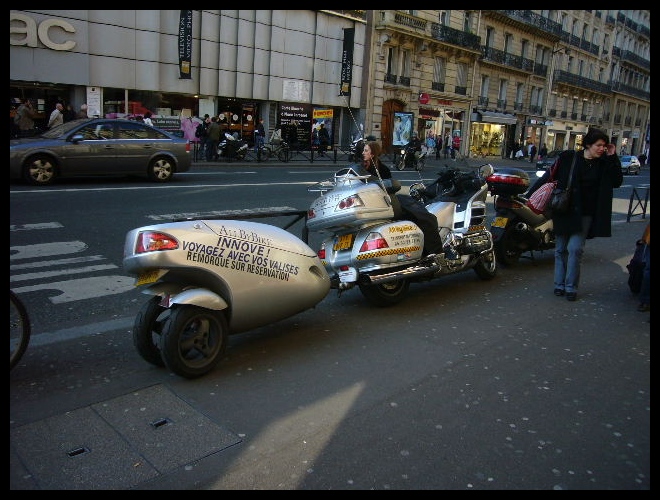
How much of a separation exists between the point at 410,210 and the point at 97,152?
9.80 meters

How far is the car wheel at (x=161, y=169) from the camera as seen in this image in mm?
13938

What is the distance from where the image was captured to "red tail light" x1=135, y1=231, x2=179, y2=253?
141 inches

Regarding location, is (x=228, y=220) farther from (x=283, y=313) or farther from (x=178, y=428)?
(x=178, y=428)

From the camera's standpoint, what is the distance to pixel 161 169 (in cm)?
1405

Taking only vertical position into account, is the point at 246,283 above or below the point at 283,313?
above

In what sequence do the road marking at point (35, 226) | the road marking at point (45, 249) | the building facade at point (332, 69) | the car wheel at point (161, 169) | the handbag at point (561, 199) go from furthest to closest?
the building facade at point (332, 69) → the car wheel at point (161, 169) → the road marking at point (35, 226) → the road marking at point (45, 249) → the handbag at point (561, 199)

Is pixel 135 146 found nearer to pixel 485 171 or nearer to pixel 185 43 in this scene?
pixel 485 171

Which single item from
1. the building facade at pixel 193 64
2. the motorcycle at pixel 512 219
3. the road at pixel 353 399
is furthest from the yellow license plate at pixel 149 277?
the building facade at pixel 193 64

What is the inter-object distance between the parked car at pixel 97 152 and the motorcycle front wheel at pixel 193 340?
32.9 ft

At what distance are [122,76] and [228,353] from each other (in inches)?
889

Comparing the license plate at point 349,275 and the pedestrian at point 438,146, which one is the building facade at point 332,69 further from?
the license plate at point 349,275

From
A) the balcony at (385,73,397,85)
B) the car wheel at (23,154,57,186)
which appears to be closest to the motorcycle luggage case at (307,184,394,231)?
the car wheel at (23,154,57,186)
